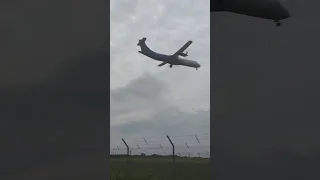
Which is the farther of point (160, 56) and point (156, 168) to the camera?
point (160, 56)

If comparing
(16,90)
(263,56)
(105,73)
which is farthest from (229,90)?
(16,90)

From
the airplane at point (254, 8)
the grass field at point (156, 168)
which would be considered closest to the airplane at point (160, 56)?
the airplane at point (254, 8)

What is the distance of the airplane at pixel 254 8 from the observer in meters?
4.91

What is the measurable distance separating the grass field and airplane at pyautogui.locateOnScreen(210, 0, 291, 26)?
200cm

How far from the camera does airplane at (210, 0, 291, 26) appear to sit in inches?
193

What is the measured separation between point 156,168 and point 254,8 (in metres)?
3.04

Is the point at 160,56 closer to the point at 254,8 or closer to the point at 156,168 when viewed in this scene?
the point at 156,168

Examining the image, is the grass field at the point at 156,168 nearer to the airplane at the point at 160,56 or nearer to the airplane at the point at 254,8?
the airplane at the point at 160,56

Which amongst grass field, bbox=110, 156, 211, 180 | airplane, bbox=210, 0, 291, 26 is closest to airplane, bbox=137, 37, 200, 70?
airplane, bbox=210, 0, 291, 26

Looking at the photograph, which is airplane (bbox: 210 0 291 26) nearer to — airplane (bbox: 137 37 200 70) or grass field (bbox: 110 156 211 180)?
airplane (bbox: 137 37 200 70)

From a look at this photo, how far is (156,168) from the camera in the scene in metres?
7.00

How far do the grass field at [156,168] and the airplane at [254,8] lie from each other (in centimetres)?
200

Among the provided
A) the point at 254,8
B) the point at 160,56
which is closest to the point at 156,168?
the point at 160,56

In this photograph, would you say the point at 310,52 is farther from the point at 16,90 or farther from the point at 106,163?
the point at 16,90
